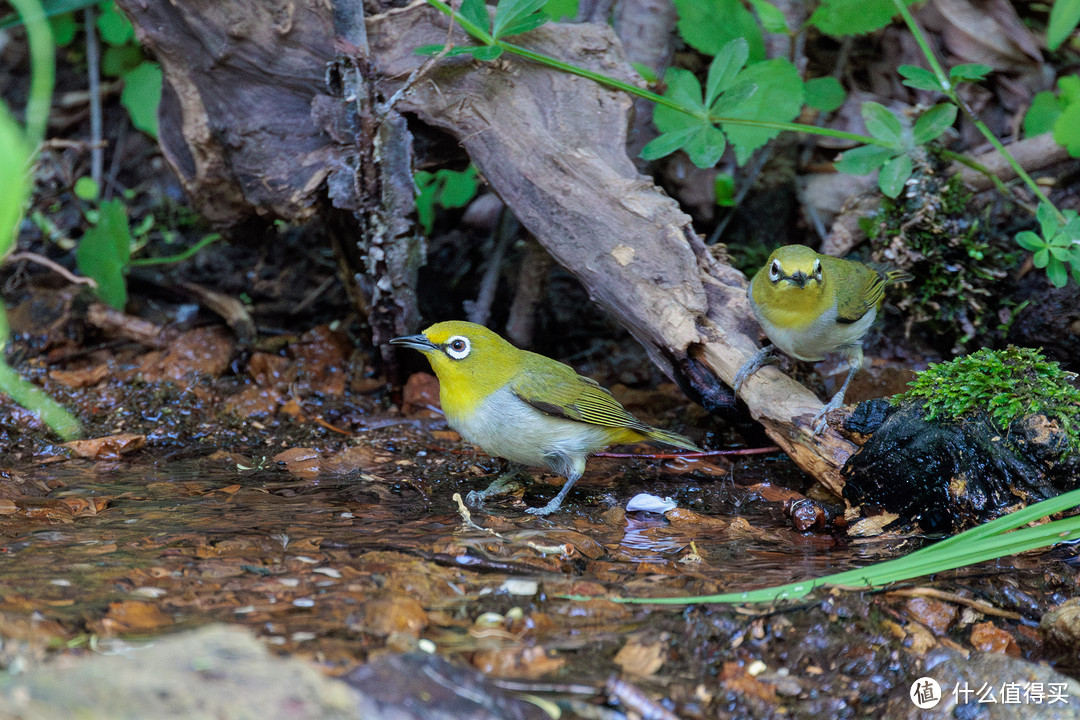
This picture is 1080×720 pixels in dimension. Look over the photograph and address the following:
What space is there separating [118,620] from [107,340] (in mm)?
4152

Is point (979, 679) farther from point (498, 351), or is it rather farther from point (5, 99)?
point (5, 99)

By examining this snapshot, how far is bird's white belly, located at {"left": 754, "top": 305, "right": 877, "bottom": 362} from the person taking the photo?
4422 millimetres

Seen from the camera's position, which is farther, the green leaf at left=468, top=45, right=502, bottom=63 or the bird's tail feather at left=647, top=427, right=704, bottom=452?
the bird's tail feather at left=647, top=427, right=704, bottom=452

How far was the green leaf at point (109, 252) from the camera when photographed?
5.63 m

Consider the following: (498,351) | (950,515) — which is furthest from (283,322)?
(950,515)

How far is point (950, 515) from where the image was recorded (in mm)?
3662

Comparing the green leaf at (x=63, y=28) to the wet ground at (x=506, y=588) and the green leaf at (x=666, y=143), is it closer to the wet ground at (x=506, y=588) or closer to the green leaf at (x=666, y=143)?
the wet ground at (x=506, y=588)

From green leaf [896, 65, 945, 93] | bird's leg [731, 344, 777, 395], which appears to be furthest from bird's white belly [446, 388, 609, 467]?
green leaf [896, 65, 945, 93]

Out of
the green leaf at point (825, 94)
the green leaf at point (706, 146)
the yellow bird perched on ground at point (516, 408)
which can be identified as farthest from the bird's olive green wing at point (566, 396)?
the green leaf at point (825, 94)

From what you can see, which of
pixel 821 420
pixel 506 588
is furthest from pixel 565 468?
pixel 506 588

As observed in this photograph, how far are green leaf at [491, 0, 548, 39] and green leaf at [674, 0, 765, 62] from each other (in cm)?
161

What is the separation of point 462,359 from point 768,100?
2.65m

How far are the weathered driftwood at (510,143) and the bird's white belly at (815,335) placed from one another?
136 mm

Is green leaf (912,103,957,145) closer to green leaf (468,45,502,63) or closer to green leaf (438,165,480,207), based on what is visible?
green leaf (468,45,502,63)
